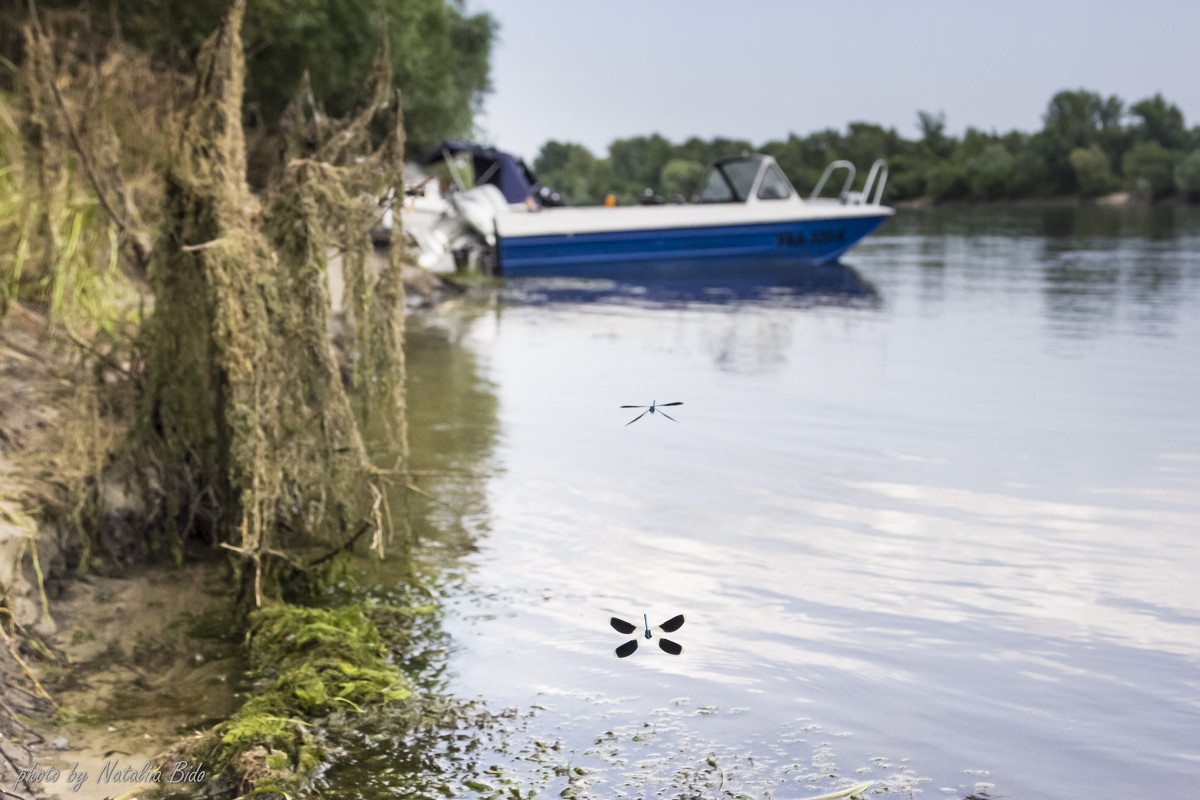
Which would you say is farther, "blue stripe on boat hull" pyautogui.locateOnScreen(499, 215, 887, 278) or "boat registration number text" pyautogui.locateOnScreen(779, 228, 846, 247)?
"boat registration number text" pyautogui.locateOnScreen(779, 228, 846, 247)

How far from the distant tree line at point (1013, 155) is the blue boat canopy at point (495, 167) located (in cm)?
2994

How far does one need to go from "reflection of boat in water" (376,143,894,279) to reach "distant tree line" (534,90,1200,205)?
30.1 meters

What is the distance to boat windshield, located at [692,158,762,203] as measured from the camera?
84.6ft

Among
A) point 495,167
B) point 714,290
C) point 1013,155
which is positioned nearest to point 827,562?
point 714,290

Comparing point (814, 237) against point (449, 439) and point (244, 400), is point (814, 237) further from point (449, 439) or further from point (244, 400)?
point (244, 400)

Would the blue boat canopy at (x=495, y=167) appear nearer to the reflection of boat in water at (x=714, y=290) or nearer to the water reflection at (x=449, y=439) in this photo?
the reflection of boat in water at (x=714, y=290)

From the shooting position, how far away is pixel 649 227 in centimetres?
2445

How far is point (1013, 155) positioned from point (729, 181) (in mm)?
77343

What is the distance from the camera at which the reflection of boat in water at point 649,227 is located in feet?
76.9

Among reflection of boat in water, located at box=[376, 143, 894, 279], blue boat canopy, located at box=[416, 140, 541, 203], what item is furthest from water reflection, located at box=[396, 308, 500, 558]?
blue boat canopy, located at box=[416, 140, 541, 203]

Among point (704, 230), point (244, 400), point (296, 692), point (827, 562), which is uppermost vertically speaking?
point (704, 230)

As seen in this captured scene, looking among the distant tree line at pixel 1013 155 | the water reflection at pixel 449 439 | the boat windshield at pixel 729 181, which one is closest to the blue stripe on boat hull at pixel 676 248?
the boat windshield at pixel 729 181

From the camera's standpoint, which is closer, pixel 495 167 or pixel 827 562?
pixel 827 562

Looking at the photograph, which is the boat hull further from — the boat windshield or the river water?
the river water
